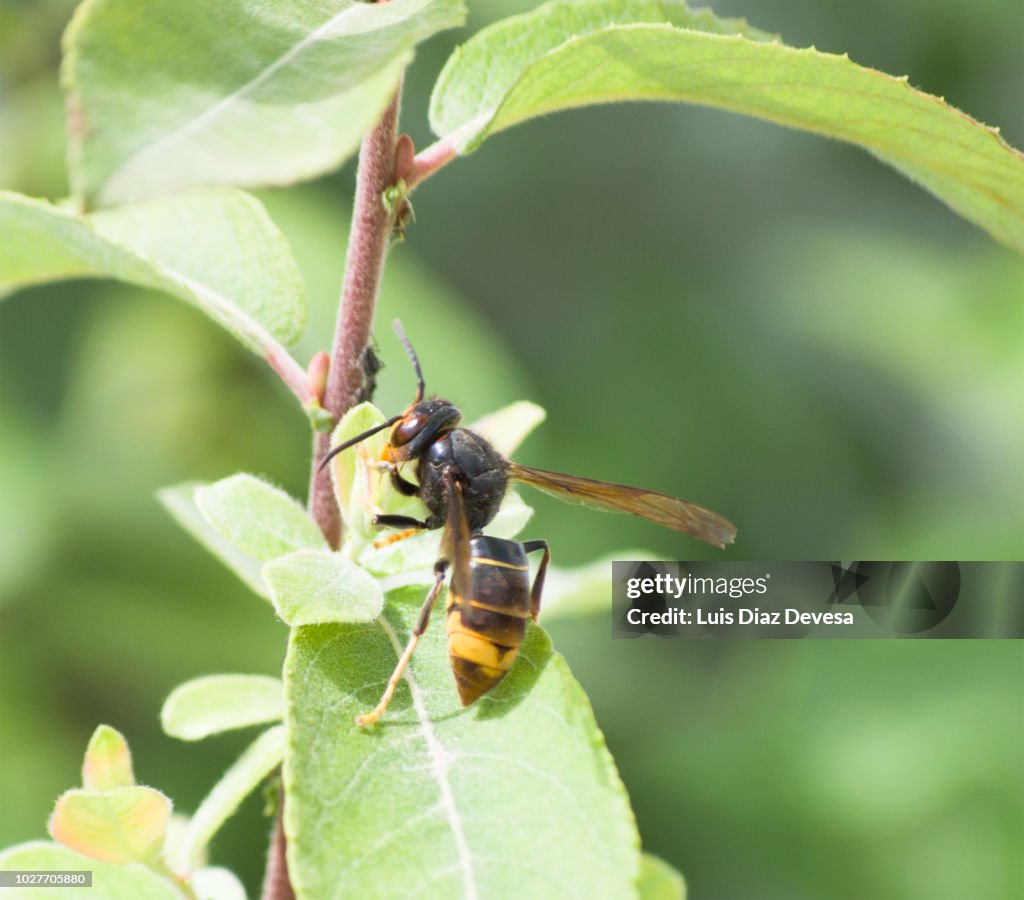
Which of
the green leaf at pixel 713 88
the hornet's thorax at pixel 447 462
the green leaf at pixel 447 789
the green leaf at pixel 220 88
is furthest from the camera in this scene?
the hornet's thorax at pixel 447 462

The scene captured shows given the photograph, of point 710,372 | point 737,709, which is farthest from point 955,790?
point 710,372

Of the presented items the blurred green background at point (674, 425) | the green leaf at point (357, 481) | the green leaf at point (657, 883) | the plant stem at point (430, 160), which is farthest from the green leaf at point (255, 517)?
the blurred green background at point (674, 425)

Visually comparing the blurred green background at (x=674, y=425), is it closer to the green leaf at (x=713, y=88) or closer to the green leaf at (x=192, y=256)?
the green leaf at (x=192, y=256)

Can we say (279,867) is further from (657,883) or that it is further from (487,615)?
(657,883)

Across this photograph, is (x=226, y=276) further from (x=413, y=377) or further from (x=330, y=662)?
(x=413, y=377)

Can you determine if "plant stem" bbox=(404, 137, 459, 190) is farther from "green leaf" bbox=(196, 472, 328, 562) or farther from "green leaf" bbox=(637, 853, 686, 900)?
"green leaf" bbox=(637, 853, 686, 900)

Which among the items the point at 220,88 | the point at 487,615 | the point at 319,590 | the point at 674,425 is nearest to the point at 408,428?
the point at 487,615
